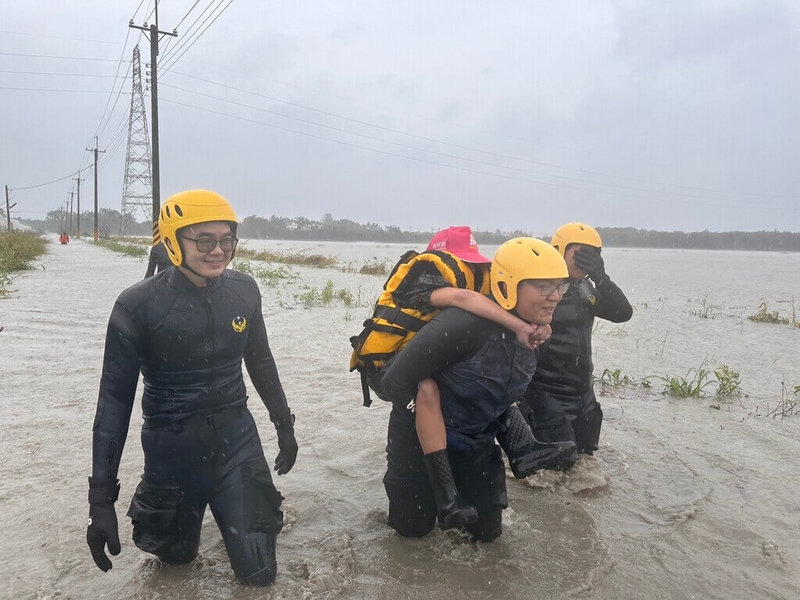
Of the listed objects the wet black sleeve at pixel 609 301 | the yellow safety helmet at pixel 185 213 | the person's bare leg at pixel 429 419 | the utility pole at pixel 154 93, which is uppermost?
the utility pole at pixel 154 93

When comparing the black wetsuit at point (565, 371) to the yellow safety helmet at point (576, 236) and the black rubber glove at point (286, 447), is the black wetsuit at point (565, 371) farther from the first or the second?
the black rubber glove at point (286, 447)

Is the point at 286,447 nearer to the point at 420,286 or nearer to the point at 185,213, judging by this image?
the point at 420,286

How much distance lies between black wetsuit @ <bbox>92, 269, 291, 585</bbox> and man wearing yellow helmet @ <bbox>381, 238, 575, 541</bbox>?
29.9 inches

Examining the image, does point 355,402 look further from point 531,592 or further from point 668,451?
point 531,592

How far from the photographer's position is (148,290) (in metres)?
2.75

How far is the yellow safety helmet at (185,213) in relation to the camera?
2713 mm

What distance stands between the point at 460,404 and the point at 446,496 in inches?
18.4

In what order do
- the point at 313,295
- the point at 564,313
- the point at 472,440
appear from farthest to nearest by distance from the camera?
the point at 313,295 < the point at 564,313 < the point at 472,440

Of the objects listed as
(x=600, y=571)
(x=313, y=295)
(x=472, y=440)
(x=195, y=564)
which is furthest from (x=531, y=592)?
(x=313, y=295)

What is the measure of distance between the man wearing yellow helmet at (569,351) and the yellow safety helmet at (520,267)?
112 centimetres

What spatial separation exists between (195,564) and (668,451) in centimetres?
384

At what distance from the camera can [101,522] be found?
255 centimetres

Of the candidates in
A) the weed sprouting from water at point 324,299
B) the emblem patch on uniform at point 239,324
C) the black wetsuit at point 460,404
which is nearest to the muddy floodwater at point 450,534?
the black wetsuit at point 460,404

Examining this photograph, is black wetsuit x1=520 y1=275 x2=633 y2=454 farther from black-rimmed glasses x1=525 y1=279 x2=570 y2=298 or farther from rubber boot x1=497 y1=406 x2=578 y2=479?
black-rimmed glasses x1=525 y1=279 x2=570 y2=298
